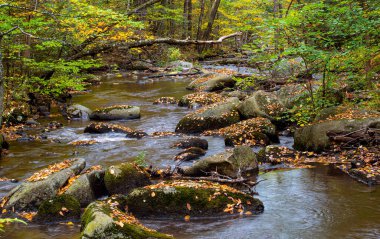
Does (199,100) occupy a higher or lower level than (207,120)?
higher

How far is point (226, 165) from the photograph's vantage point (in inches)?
311

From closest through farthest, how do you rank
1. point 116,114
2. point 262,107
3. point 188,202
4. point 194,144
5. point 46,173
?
1. point 188,202
2. point 46,173
3. point 194,144
4. point 262,107
5. point 116,114

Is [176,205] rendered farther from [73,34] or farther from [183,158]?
[73,34]

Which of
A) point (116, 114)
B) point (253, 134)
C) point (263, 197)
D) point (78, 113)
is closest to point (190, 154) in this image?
point (253, 134)

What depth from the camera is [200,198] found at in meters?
6.21

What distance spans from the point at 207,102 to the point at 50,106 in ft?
23.8

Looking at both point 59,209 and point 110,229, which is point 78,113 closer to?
point 59,209

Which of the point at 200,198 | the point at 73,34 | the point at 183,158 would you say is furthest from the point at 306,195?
the point at 73,34

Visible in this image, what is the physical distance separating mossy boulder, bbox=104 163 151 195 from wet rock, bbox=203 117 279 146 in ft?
12.4

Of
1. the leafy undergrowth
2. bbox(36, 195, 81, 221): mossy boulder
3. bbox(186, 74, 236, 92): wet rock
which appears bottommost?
bbox(36, 195, 81, 221): mossy boulder

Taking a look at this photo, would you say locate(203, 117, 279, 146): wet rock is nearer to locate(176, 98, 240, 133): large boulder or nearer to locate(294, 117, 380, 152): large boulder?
locate(294, 117, 380, 152): large boulder

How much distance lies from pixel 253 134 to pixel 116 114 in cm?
629

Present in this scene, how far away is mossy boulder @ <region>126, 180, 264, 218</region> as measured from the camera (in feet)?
20.1

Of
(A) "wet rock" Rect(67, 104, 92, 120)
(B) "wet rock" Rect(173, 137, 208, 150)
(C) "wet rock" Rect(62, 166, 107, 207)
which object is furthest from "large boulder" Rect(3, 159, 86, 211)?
(A) "wet rock" Rect(67, 104, 92, 120)
